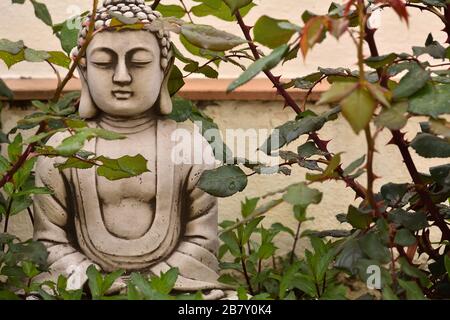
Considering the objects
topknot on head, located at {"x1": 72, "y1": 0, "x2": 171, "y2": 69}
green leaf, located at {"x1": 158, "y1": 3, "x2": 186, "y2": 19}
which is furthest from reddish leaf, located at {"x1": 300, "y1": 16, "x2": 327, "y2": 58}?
green leaf, located at {"x1": 158, "y1": 3, "x2": 186, "y2": 19}

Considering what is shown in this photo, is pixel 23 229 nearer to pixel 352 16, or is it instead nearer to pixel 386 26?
pixel 386 26

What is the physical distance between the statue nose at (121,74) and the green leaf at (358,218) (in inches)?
32.1

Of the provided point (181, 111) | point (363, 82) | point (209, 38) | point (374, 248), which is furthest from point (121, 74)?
point (363, 82)

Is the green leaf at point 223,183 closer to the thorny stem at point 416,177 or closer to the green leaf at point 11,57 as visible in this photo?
the thorny stem at point 416,177

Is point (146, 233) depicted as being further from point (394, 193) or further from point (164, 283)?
point (394, 193)

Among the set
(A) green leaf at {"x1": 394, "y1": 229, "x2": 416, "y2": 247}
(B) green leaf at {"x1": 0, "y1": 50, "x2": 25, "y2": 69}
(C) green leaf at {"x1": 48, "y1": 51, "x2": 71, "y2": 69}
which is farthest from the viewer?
(C) green leaf at {"x1": 48, "y1": 51, "x2": 71, "y2": 69}

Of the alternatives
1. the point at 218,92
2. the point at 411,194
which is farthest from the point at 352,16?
the point at 218,92

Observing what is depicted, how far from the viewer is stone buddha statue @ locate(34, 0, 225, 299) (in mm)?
2564

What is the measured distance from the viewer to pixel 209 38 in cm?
205

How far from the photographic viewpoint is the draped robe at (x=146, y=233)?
8.53ft

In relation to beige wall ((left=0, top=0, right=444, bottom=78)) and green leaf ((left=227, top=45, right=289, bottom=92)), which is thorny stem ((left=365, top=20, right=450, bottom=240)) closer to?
green leaf ((left=227, top=45, right=289, bottom=92))

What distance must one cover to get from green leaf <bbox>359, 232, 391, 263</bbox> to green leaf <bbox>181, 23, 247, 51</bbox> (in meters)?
0.49

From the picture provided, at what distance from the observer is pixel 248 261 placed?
301 cm
